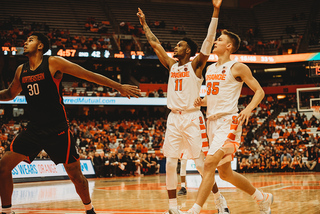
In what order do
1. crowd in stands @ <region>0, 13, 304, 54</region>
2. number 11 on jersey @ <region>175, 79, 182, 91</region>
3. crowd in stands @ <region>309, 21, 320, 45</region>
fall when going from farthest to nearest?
crowd in stands @ <region>309, 21, 320, 45</region>
crowd in stands @ <region>0, 13, 304, 54</region>
number 11 on jersey @ <region>175, 79, 182, 91</region>

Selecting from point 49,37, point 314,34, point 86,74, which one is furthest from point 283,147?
point 86,74

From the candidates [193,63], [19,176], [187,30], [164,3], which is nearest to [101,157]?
[19,176]

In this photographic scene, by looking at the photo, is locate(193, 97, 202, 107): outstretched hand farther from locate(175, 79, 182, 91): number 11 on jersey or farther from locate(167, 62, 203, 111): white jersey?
locate(175, 79, 182, 91): number 11 on jersey

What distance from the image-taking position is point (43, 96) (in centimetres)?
498

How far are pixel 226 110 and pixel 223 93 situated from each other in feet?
0.83

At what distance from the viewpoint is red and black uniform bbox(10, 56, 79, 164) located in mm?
4949

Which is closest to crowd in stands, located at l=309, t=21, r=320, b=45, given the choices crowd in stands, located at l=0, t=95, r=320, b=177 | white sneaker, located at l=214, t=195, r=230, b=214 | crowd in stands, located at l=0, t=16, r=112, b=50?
crowd in stands, located at l=0, t=95, r=320, b=177

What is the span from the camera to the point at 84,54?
94.0 ft

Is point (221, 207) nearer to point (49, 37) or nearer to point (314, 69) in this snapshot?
point (314, 69)

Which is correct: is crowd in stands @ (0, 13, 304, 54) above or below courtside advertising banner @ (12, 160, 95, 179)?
above

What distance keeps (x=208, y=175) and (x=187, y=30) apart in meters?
32.8

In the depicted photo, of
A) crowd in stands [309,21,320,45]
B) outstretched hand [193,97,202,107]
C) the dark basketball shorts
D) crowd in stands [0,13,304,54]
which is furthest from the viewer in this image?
crowd in stands [309,21,320,45]

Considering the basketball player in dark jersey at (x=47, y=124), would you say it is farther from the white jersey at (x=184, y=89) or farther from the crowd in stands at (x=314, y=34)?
the crowd in stands at (x=314, y=34)

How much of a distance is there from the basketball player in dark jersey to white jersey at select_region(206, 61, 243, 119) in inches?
51.1
